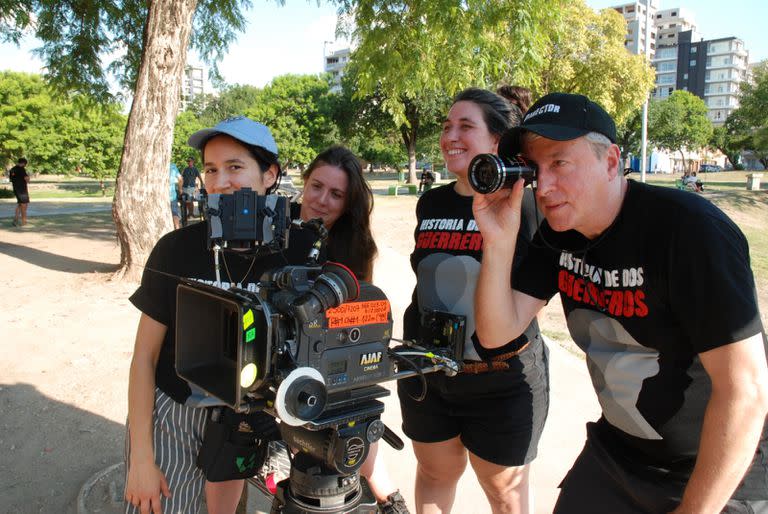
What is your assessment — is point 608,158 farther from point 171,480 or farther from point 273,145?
point 171,480

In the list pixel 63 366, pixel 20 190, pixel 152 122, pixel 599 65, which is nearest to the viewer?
pixel 63 366

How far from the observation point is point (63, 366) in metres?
4.91

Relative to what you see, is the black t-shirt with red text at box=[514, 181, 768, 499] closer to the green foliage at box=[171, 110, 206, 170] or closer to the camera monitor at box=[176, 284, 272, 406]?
the camera monitor at box=[176, 284, 272, 406]

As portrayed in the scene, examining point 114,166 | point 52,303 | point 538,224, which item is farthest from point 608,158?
point 114,166

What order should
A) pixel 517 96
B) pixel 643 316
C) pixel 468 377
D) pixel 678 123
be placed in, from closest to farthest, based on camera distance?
1. pixel 643 316
2. pixel 468 377
3. pixel 517 96
4. pixel 678 123

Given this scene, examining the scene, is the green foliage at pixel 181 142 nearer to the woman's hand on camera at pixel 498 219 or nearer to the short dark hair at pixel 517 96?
the short dark hair at pixel 517 96

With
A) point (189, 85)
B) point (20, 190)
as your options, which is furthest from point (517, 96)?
point (189, 85)

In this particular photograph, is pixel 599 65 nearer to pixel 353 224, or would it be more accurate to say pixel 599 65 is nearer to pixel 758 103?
pixel 758 103

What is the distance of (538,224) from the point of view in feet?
7.61

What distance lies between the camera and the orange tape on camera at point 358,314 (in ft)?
4.58

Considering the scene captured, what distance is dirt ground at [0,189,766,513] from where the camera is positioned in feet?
A: 11.3

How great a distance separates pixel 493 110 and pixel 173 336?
5.11 feet

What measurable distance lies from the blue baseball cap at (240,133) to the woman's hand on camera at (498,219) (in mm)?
750

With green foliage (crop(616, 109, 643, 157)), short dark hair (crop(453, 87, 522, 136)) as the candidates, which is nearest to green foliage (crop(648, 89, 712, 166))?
green foliage (crop(616, 109, 643, 157))
